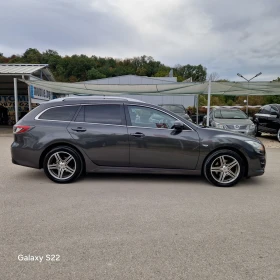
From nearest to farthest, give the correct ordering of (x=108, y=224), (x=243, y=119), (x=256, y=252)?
(x=256, y=252), (x=108, y=224), (x=243, y=119)

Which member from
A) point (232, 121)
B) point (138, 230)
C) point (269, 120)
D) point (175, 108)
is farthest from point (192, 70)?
point (138, 230)

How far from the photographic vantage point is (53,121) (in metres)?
4.93

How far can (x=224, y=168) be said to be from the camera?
→ 15.7ft

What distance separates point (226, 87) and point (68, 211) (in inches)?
415

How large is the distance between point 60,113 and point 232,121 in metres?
7.65

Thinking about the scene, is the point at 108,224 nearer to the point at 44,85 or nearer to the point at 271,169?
the point at 271,169

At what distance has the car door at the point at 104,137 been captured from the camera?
4.78 m

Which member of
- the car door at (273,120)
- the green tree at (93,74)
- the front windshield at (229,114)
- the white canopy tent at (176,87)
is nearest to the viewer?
the front windshield at (229,114)

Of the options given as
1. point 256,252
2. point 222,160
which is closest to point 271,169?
point 222,160

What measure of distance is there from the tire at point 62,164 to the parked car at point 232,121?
661 centimetres

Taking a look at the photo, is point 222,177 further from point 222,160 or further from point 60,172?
point 60,172

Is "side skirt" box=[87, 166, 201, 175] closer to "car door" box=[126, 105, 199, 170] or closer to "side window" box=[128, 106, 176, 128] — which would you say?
"car door" box=[126, 105, 199, 170]

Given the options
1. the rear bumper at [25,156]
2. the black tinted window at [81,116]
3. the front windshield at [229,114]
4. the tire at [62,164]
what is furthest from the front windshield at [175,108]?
the rear bumper at [25,156]

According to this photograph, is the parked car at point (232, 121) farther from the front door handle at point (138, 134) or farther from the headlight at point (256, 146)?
the front door handle at point (138, 134)
